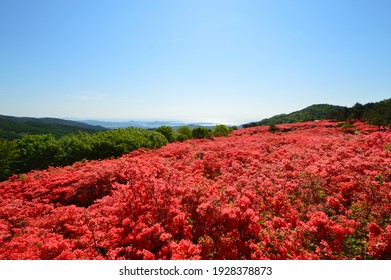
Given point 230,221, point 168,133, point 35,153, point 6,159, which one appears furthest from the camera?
point 168,133

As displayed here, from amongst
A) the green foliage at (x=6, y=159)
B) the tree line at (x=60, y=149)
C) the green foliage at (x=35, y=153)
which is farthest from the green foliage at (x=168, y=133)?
the green foliage at (x=6, y=159)

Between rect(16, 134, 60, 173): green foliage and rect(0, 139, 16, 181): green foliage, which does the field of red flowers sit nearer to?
rect(0, 139, 16, 181): green foliage

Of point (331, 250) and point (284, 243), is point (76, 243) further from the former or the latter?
point (331, 250)

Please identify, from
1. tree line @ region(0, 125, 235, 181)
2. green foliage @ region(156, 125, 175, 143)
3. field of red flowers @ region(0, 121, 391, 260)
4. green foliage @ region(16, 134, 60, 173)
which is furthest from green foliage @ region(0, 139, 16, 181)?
green foliage @ region(156, 125, 175, 143)

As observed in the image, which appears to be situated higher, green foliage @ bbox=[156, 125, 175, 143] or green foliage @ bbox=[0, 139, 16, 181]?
green foliage @ bbox=[156, 125, 175, 143]

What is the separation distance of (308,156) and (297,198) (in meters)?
4.93

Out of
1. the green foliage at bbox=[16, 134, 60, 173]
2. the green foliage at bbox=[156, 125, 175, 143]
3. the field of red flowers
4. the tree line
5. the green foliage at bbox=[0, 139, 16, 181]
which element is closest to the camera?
the field of red flowers

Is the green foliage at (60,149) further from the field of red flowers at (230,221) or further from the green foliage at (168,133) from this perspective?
the green foliage at (168,133)

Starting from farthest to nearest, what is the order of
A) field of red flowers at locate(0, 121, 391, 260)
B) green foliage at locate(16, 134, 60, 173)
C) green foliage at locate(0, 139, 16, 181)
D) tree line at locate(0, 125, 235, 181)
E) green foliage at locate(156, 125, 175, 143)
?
green foliage at locate(156, 125, 175, 143) → green foliage at locate(16, 134, 60, 173) → tree line at locate(0, 125, 235, 181) → green foliage at locate(0, 139, 16, 181) → field of red flowers at locate(0, 121, 391, 260)

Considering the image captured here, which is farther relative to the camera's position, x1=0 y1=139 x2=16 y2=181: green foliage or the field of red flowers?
x1=0 y1=139 x2=16 y2=181: green foliage

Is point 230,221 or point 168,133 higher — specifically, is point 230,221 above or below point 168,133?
below

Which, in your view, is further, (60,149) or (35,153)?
(60,149)

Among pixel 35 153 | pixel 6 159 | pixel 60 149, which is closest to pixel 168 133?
pixel 60 149

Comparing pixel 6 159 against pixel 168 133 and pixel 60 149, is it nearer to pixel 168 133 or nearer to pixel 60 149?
pixel 60 149
